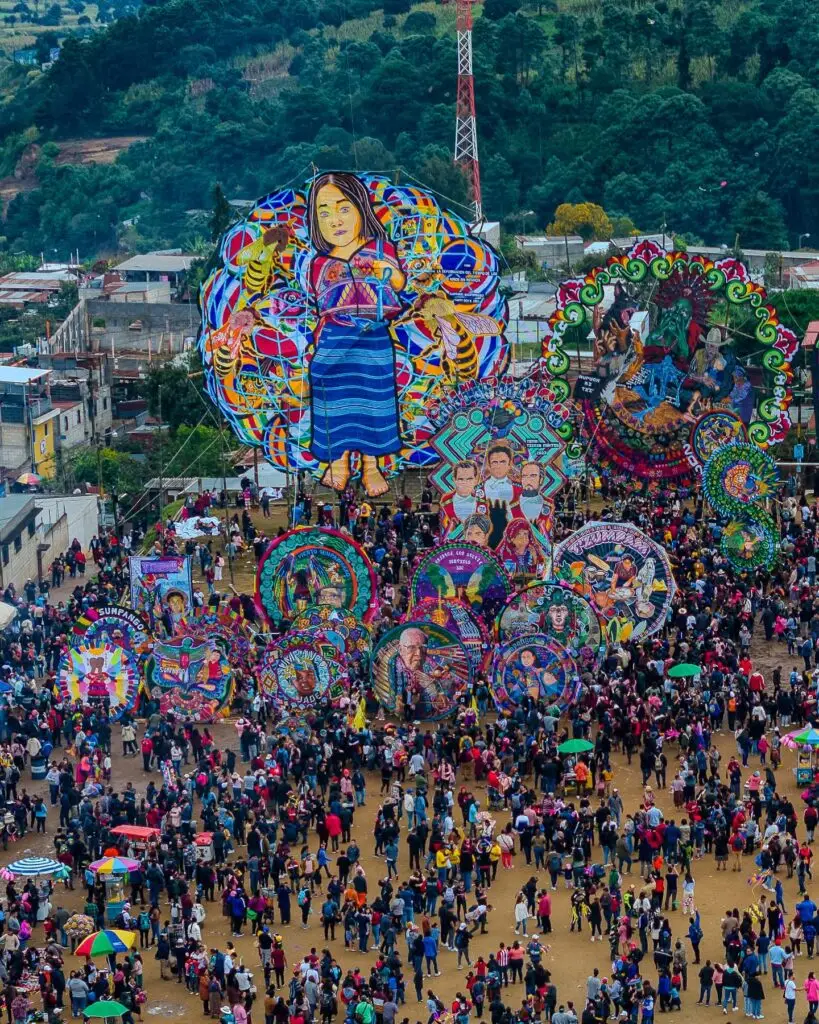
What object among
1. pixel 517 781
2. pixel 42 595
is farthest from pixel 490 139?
pixel 517 781

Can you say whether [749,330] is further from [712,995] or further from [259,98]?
[259,98]

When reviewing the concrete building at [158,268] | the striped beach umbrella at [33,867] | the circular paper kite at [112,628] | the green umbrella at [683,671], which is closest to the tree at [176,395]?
the concrete building at [158,268]

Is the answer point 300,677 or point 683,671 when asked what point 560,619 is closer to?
point 683,671

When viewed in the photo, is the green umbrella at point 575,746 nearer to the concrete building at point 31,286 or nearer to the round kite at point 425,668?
the round kite at point 425,668

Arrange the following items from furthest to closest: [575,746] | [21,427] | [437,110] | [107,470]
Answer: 1. [437,110]
2. [21,427]
3. [107,470]
4. [575,746]

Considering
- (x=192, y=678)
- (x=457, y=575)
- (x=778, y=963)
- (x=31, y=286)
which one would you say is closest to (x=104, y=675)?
(x=192, y=678)

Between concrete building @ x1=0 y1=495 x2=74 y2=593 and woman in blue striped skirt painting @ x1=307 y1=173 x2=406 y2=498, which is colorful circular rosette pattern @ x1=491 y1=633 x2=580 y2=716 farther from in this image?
concrete building @ x1=0 y1=495 x2=74 y2=593

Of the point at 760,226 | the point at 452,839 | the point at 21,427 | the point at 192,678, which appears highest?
the point at 760,226
